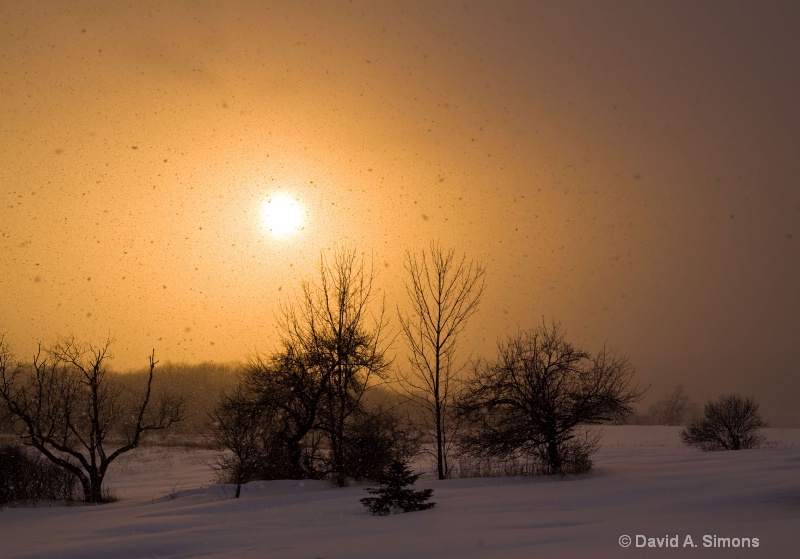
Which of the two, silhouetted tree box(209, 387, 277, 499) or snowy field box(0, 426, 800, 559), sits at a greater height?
silhouetted tree box(209, 387, 277, 499)

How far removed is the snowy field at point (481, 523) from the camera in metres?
7.58

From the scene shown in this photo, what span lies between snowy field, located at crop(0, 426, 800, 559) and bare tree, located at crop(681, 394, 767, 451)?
18.8 m

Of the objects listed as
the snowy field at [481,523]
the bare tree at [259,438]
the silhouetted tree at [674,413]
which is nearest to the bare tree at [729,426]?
the snowy field at [481,523]

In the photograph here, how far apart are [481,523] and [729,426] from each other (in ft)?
99.0

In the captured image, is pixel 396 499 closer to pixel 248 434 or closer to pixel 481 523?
pixel 481 523

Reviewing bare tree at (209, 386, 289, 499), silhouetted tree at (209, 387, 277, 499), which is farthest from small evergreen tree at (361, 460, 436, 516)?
bare tree at (209, 386, 289, 499)

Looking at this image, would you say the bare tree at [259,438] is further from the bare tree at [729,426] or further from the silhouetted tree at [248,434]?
the bare tree at [729,426]

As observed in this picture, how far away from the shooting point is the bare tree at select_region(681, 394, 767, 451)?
34312 mm

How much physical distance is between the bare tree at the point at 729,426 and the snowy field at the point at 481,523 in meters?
18.8

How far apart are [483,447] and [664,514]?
34.5ft

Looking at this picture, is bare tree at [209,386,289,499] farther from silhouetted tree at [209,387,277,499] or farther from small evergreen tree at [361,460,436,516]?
small evergreen tree at [361,460,436,516]

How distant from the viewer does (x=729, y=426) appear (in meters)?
34.3

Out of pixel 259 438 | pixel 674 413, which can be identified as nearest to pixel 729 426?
pixel 259 438

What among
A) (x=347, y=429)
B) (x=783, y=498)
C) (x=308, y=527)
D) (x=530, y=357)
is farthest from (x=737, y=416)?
(x=308, y=527)
